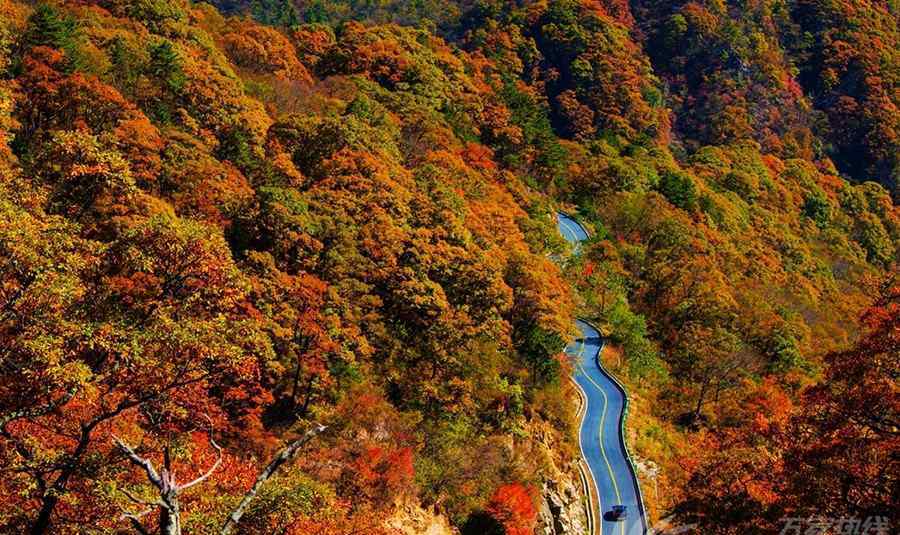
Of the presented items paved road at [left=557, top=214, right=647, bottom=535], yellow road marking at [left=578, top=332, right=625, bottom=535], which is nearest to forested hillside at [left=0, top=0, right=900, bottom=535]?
paved road at [left=557, top=214, right=647, bottom=535]

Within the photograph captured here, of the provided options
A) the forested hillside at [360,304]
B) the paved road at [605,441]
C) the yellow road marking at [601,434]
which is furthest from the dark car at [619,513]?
the forested hillside at [360,304]

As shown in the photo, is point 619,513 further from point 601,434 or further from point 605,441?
point 601,434

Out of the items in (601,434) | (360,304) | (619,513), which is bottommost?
(601,434)

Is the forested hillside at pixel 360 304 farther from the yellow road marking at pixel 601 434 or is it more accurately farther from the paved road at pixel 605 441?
the yellow road marking at pixel 601 434

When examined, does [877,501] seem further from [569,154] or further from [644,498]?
[569,154]

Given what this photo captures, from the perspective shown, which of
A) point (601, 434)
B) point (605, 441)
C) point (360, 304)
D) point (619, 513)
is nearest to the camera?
point (360, 304)

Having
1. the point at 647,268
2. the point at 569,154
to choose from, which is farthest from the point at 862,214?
the point at 647,268

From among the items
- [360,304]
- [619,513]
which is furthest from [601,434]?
[360,304]
